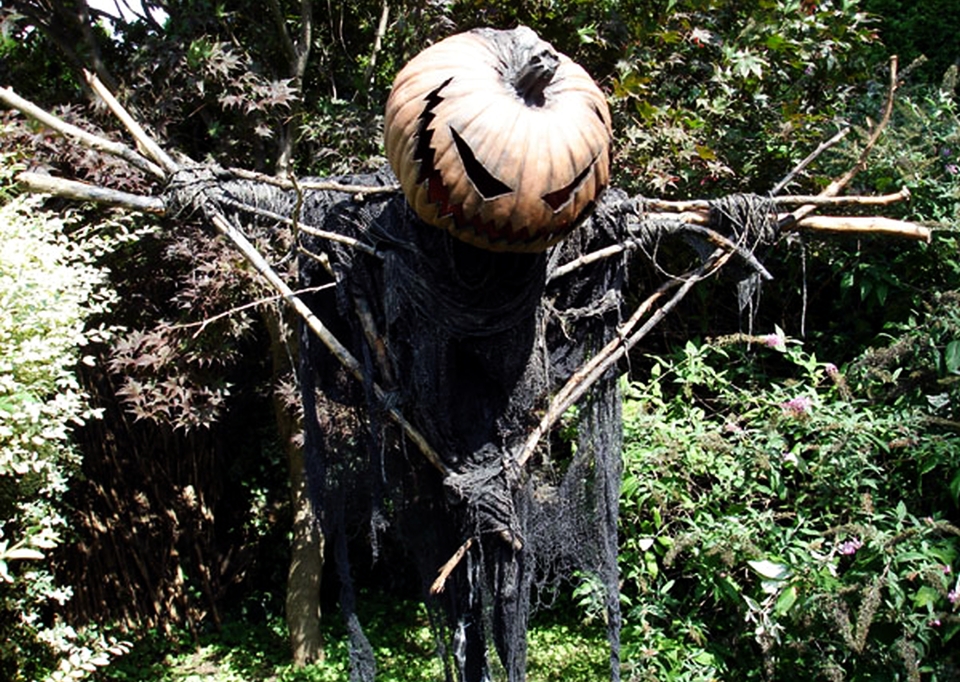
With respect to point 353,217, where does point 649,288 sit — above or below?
below

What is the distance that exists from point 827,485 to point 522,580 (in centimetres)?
163

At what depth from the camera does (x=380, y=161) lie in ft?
11.6

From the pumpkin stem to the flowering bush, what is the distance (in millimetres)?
1773

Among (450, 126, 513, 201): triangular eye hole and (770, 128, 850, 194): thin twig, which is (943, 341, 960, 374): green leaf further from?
(450, 126, 513, 201): triangular eye hole

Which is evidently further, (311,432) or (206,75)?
(206,75)

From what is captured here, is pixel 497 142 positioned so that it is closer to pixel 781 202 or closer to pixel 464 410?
pixel 464 410

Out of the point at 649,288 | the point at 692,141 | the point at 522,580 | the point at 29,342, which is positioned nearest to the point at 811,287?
the point at 649,288

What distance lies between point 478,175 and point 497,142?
7 centimetres

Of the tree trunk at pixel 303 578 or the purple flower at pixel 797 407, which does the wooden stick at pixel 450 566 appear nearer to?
the purple flower at pixel 797 407

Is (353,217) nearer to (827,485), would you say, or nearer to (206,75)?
(206,75)

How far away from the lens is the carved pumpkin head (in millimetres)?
1694

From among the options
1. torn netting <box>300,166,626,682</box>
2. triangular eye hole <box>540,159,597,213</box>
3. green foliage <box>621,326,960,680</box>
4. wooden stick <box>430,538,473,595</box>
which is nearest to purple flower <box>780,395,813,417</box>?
green foliage <box>621,326,960,680</box>

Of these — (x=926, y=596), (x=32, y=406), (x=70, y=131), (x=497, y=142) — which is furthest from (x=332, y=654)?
(x=497, y=142)

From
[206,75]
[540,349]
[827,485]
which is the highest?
[206,75]
